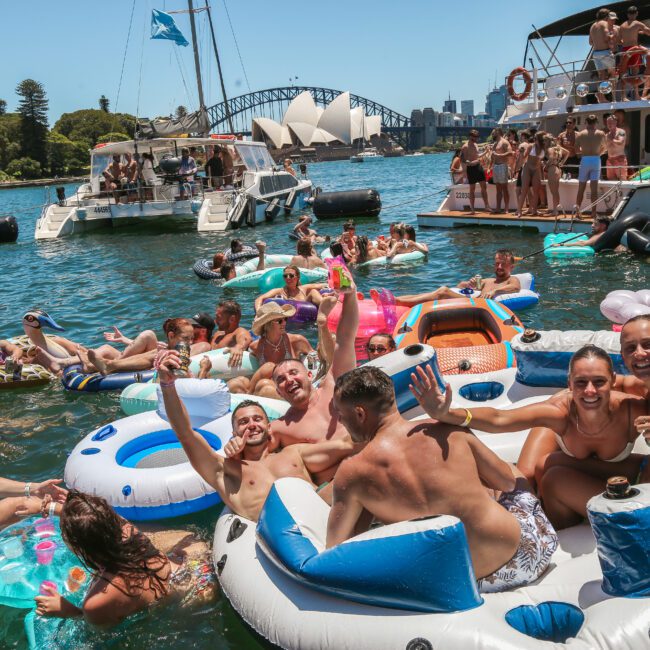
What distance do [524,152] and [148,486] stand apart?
45.0 ft

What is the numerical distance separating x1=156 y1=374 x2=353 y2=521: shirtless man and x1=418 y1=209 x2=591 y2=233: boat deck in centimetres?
1241

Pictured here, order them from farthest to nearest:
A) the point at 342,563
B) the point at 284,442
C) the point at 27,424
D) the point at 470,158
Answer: the point at 470,158 < the point at 27,424 < the point at 284,442 < the point at 342,563

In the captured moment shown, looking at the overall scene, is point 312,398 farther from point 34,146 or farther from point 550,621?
point 34,146

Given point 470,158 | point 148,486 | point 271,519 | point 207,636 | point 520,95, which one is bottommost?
point 207,636

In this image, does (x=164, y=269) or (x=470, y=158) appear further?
(x=470, y=158)

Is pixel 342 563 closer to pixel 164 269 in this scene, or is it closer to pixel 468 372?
pixel 468 372

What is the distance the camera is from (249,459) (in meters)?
4.45

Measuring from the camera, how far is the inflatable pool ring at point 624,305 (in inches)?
277

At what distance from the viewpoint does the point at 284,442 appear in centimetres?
485

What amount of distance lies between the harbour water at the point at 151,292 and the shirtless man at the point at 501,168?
1.20 meters

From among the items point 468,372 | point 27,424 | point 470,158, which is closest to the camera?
point 468,372

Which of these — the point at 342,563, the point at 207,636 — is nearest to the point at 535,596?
the point at 342,563

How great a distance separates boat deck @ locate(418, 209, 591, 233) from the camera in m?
15.5

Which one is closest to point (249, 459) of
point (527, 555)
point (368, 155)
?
point (527, 555)
